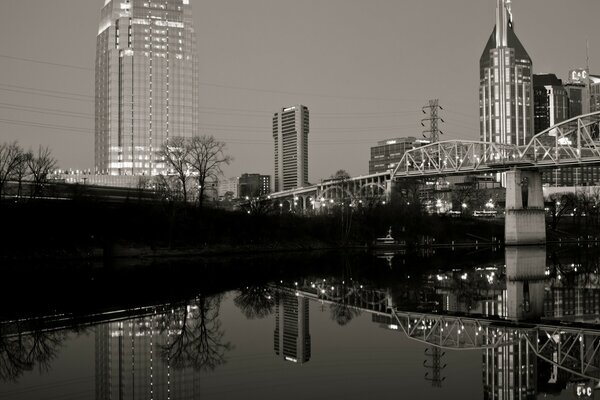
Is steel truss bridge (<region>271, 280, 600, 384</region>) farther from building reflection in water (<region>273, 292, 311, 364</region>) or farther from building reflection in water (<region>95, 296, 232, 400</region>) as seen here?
building reflection in water (<region>95, 296, 232, 400</region>)

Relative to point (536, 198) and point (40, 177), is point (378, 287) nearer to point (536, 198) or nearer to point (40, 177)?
point (40, 177)

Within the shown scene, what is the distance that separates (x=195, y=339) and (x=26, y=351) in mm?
5058

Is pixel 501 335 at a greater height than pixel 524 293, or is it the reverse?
pixel 524 293

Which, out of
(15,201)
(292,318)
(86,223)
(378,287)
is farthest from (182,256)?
(292,318)

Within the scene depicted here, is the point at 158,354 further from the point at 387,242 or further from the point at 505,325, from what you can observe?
the point at 387,242

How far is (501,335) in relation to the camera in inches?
906

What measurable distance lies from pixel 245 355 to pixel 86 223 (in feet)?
186

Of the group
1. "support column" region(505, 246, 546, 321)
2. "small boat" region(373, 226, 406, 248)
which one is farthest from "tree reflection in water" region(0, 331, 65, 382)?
"small boat" region(373, 226, 406, 248)

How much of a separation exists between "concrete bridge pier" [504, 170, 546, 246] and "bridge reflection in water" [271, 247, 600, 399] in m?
71.1

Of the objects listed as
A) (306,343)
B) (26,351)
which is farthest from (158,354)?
(306,343)

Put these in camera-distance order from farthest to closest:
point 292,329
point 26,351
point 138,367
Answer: point 292,329
point 26,351
point 138,367

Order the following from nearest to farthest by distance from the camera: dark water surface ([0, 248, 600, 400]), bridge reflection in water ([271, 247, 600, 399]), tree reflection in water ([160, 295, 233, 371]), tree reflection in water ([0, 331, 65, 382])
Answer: dark water surface ([0, 248, 600, 400]), bridge reflection in water ([271, 247, 600, 399]), tree reflection in water ([0, 331, 65, 382]), tree reflection in water ([160, 295, 233, 371])

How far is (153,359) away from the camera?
752 inches

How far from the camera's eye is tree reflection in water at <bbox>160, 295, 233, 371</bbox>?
19125mm
